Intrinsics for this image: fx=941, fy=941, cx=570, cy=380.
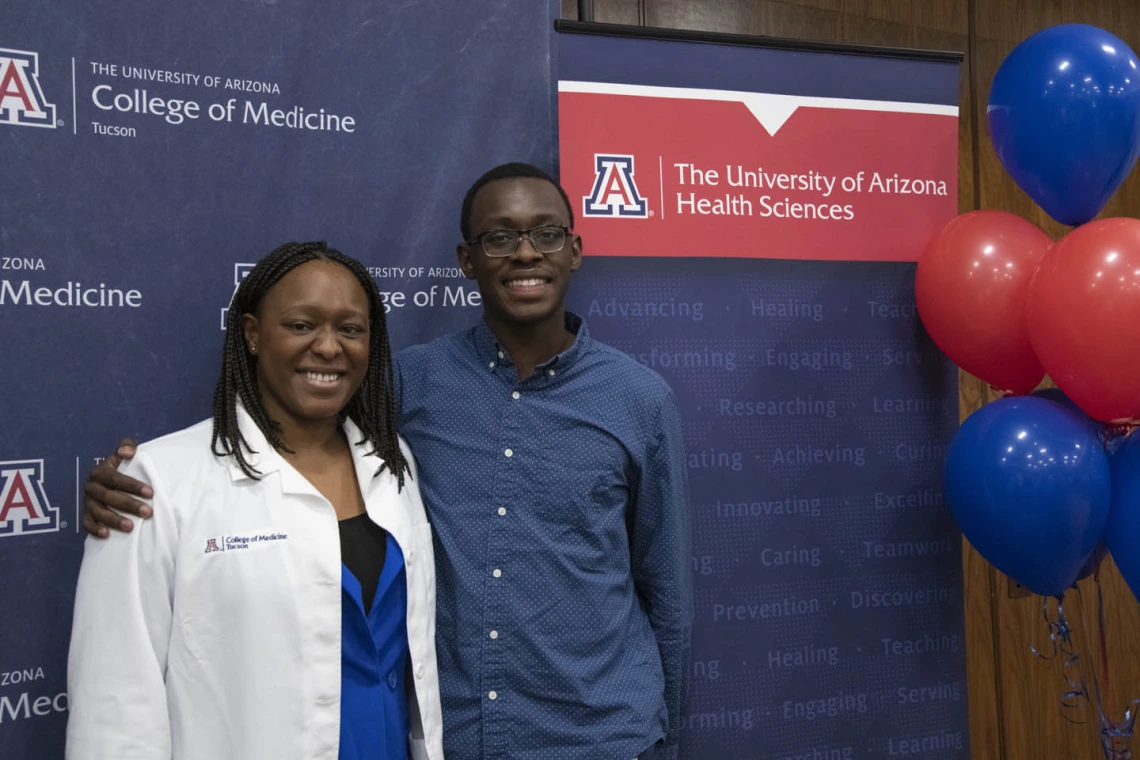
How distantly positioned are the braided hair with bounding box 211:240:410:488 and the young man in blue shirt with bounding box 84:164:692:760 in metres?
0.10

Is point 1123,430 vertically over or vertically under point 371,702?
over

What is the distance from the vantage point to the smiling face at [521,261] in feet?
5.72

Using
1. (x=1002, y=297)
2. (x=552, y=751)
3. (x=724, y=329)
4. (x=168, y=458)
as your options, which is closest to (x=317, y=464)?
(x=168, y=458)

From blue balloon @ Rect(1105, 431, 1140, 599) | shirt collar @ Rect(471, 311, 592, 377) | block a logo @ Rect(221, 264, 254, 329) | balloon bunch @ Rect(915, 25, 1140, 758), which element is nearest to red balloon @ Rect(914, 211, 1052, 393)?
balloon bunch @ Rect(915, 25, 1140, 758)

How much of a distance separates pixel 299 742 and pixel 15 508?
2.80 ft

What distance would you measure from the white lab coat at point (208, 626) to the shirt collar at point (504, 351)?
1.56 ft

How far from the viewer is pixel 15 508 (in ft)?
6.05

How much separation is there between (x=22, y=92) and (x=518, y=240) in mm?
1032

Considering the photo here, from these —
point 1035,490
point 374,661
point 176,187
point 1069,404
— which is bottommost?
point 374,661

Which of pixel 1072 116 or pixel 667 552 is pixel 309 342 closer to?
pixel 667 552

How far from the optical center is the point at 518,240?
1758mm

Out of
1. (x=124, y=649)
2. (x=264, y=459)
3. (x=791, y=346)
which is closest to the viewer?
(x=124, y=649)

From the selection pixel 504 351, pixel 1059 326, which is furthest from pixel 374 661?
pixel 1059 326

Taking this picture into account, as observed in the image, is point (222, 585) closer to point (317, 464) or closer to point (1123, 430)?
point (317, 464)
